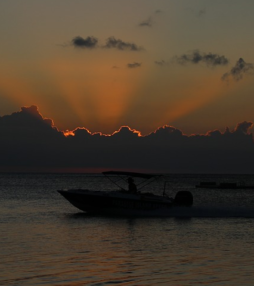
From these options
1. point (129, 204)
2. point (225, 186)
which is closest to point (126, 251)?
point (129, 204)

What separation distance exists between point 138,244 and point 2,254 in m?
6.32

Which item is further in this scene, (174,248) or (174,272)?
(174,248)

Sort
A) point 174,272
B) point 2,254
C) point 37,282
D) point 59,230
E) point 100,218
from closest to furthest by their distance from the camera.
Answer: point 37,282 < point 174,272 < point 2,254 < point 59,230 < point 100,218

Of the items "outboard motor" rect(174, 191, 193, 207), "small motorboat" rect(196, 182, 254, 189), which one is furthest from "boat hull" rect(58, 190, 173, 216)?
"small motorboat" rect(196, 182, 254, 189)

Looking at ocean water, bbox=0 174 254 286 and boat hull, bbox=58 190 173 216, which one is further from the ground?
boat hull, bbox=58 190 173 216

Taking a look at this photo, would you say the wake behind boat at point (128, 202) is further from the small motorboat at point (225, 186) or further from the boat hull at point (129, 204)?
the small motorboat at point (225, 186)

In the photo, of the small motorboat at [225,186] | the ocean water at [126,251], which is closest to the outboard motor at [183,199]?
the ocean water at [126,251]

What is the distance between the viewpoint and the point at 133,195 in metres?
36.5

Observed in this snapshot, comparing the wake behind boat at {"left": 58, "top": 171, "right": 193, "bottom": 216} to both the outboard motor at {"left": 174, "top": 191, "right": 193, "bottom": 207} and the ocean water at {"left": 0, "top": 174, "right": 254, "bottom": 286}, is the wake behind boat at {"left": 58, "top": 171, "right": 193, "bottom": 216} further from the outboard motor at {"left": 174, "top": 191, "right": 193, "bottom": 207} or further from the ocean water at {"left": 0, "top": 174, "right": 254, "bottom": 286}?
the ocean water at {"left": 0, "top": 174, "right": 254, "bottom": 286}

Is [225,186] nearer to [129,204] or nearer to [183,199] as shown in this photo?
[183,199]

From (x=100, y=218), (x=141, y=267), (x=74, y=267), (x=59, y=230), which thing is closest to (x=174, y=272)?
(x=141, y=267)

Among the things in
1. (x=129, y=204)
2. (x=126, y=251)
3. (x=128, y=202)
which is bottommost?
(x=126, y=251)

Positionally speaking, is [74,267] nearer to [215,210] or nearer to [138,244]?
[138,244]

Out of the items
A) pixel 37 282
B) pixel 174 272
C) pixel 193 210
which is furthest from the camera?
pixel 193 210
